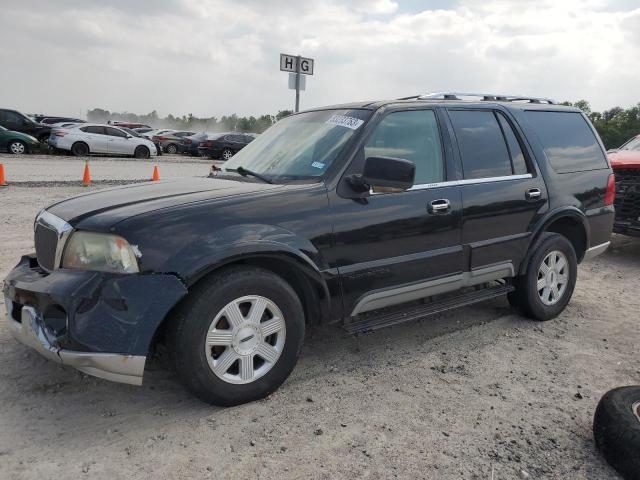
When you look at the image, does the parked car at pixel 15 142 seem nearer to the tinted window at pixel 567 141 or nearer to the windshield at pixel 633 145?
the windshield at pixel 633 145

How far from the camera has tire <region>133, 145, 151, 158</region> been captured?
22.4m

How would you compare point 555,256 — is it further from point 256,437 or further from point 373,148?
point 256,437

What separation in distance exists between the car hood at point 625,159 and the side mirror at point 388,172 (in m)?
5.37

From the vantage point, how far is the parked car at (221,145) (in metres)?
25.9

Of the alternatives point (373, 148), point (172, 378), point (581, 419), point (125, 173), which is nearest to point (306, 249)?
point (373, 148)

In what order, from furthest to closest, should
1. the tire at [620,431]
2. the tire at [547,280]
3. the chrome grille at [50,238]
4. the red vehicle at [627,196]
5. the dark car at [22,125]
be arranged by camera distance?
1. the dark car at [22,125]
2. the red vehicle at [627,196]
3. the tire at [547,280]
4. the chrome grille at [50,238]
5. the tire at [620,431]

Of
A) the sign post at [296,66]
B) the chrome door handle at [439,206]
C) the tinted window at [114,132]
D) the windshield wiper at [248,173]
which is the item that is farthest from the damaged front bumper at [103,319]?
the tinted window at [114,132]

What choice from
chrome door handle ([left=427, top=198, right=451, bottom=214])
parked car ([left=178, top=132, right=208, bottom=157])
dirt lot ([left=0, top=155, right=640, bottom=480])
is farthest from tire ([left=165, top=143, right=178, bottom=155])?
chrome door handle ([left=427, top=198, right=451, bottom=214])

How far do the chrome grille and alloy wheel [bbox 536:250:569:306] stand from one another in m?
3.70

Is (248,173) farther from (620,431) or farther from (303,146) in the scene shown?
(620,431)

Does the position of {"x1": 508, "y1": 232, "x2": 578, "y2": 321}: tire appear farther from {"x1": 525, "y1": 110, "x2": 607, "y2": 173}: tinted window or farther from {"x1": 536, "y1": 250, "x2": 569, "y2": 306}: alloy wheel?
{"x1": 525, "y1": 110, "x2": 607, "y2": 173}: tinted window

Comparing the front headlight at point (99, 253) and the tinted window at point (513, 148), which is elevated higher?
the tinted window at point (513, 148)

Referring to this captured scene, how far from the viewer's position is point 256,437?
283 centimetres

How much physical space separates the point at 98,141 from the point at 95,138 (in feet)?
0.52
